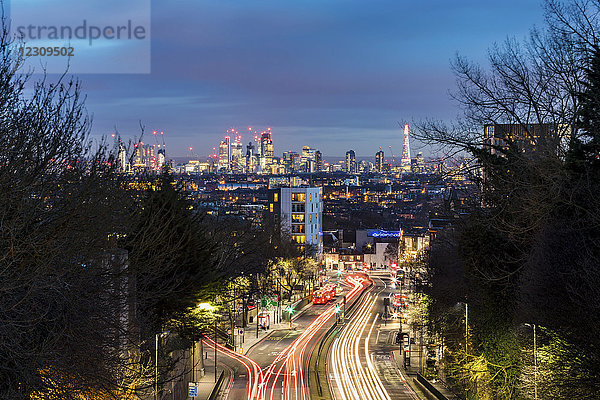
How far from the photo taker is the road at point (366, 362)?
4250cm

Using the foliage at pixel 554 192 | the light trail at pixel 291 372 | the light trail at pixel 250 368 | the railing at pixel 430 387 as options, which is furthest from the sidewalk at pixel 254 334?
the foliage at pixel 554 192

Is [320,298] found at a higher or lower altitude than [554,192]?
lower

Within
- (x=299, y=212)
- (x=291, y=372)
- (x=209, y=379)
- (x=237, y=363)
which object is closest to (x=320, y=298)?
(x=299, y=212)

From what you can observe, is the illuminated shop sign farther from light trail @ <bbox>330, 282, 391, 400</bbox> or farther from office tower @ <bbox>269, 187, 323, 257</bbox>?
light trail @ <bbox>330, 282, 391, 400</bbox>

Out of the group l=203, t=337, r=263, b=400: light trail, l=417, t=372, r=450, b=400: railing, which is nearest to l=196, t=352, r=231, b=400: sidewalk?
l=203, t=337, r=263, b=400: light trail

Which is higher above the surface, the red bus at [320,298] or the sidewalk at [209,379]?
the sidewalk at [209,379]

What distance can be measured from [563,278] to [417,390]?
2185 centimetres

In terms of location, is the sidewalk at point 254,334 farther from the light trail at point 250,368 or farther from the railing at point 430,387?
the railing at point 430,387

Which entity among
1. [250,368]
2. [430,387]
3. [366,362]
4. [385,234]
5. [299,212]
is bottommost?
[366,362]

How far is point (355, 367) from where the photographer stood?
51.1 metres

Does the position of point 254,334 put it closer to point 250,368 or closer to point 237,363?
point 237,363

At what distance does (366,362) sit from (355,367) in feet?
8.39

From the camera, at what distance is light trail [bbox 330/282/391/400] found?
42.1 meters

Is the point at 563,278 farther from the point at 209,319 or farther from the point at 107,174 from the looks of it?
the point at 209,319
